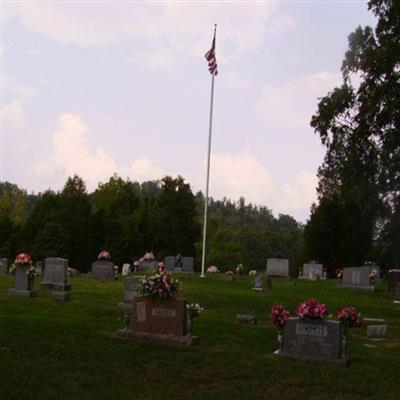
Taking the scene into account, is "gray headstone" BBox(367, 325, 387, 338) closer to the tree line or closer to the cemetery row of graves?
the cemetery row of graves

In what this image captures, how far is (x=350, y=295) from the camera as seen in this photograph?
973 inches

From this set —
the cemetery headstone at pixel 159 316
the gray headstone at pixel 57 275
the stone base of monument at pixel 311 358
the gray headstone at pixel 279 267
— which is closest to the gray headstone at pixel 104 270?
the gray headstone at pixel 57 275

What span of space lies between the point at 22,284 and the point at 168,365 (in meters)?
11.2

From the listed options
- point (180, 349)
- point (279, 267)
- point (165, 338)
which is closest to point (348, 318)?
point (180, 349)

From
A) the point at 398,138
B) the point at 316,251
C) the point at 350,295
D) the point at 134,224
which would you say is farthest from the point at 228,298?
→ the point at 134,224

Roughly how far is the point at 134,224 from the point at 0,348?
45.0 meters

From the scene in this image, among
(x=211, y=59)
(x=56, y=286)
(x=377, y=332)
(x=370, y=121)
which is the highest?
(x=211, y=59)

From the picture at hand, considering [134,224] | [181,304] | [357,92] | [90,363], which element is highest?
[357,92]

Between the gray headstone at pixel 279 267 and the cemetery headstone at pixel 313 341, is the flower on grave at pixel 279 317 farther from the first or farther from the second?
the gray headstone at pixel 279 267

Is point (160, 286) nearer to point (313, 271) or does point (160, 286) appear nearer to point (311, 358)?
point (311, 358)

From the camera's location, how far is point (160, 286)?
12.2m

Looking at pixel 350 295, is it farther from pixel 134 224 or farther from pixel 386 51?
pixel 134 224

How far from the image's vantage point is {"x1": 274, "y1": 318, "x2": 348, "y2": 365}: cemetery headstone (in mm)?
10711

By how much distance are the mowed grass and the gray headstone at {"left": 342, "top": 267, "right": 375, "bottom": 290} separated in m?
13.1
